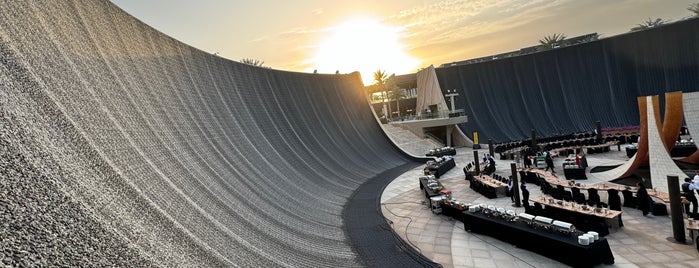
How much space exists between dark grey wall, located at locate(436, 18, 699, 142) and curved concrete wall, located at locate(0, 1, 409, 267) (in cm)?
2380

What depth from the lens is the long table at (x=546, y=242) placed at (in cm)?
721

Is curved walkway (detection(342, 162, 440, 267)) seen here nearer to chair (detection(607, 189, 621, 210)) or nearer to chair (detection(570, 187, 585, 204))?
chair (detection(570, 187, 585, 204))

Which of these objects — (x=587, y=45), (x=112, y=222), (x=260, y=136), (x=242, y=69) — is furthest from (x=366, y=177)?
(x=587, y=45)

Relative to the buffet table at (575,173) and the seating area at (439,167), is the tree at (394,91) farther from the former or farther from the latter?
the buffet table at (575,173)

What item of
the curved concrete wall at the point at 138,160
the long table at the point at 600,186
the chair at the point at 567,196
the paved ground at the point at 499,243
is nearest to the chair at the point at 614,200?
the paved ground at the point at 499,243

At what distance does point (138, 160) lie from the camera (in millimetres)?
7363

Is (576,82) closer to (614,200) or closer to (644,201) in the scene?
(614,200)

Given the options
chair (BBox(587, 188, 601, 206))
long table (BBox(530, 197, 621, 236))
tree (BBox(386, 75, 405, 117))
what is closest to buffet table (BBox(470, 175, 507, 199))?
chair (BBox(587, 188, 601, 206))

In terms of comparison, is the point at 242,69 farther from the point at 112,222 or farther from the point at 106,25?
the point at 112,222

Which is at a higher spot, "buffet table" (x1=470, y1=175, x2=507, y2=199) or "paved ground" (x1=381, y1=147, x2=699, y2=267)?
"buffet table" (x1=470, y1=175, x2=507, y2=199)

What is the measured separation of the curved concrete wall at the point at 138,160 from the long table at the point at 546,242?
354 cm

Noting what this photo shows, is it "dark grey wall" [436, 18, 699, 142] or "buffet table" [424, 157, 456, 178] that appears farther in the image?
"dark grey wall" [436, 18, 699, 142]

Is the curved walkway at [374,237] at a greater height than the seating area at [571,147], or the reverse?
the seating area at [571,147]

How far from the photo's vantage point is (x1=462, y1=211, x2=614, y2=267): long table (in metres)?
7.21
